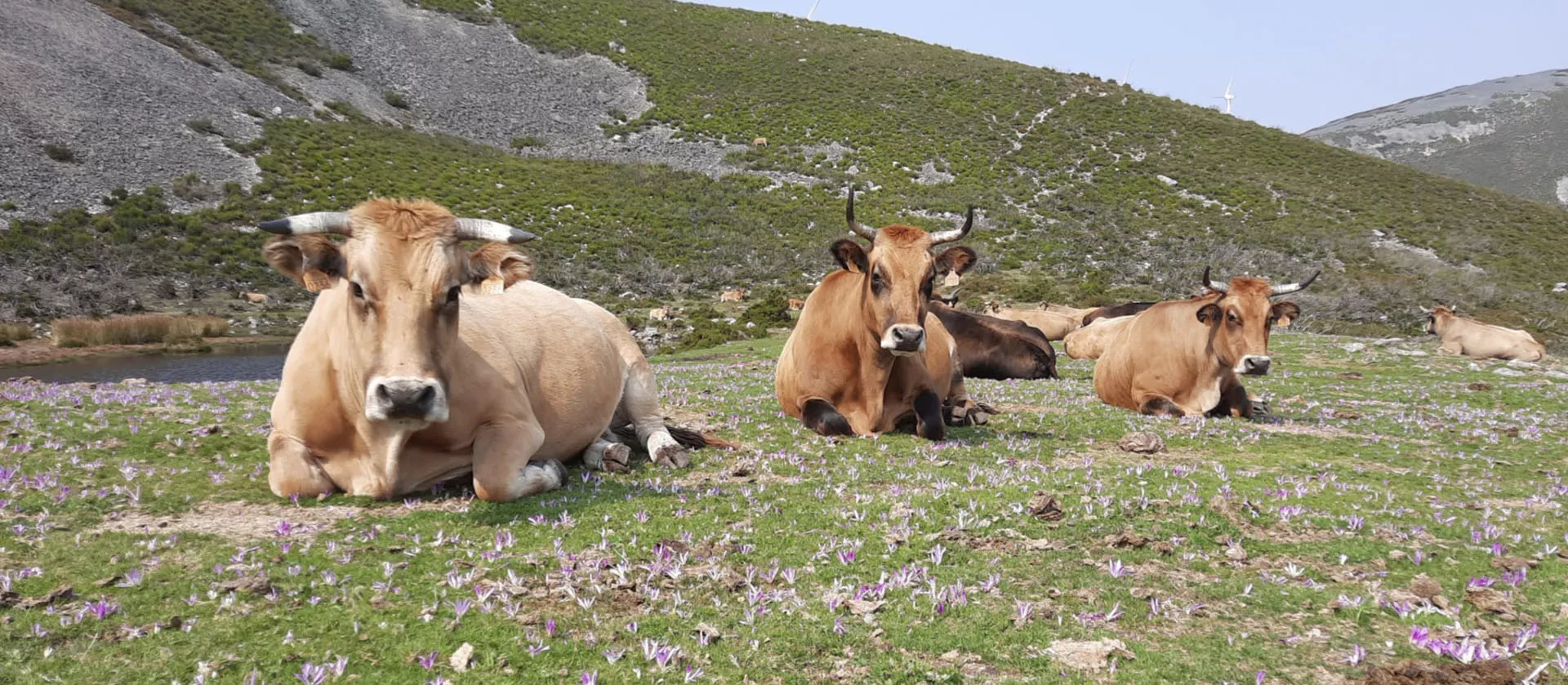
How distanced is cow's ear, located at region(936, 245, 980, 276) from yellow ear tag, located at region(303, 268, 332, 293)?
6179 mm

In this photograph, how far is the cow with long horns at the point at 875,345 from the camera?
8617mm

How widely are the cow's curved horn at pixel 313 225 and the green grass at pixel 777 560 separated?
1907mm

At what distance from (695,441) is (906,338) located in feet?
8.20

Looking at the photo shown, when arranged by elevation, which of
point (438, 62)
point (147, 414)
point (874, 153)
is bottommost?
point (147, 414)

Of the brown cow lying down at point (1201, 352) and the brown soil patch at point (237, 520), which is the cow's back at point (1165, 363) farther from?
the brown soil patch at point (237, 520)

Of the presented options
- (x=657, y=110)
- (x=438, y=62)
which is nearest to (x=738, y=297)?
(x=657, y=110)

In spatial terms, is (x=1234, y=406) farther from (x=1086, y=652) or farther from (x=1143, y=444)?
(x=1086, y=652)

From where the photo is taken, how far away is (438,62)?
3140 inches

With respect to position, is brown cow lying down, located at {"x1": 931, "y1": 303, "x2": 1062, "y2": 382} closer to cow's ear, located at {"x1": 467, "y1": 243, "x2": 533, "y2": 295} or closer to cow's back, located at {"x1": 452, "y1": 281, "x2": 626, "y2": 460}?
cow's back, located at {"x1": 452, "y1": 281, "x2": 626, "y2": 460}

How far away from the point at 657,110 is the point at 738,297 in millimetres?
49258

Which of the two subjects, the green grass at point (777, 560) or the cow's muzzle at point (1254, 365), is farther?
the cow's muzzle at point (1254, 365)

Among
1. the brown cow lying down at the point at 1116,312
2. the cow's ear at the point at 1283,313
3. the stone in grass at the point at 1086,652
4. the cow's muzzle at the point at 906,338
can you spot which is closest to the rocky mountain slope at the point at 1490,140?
the brown cow lying down at the point at 1116,312

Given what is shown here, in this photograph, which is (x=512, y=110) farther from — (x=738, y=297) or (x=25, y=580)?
(x=25, y=580)

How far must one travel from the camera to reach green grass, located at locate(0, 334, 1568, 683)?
3488mm
